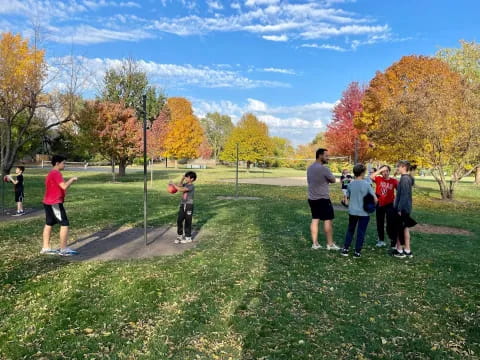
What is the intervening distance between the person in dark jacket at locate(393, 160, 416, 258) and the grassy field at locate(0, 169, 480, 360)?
0.52m

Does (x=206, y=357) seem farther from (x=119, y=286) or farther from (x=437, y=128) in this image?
(x=437, y=128)

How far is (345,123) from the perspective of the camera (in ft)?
120

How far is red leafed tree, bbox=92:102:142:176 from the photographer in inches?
1074

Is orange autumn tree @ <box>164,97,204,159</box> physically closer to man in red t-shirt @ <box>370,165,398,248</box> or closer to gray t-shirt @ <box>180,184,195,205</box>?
gray t-shirt @ <box>180,184,195,205</box>

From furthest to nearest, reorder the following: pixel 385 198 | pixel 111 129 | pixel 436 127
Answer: pixel 111 129
pixel 436 127
pixel 385 198

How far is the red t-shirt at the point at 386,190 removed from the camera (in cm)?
806

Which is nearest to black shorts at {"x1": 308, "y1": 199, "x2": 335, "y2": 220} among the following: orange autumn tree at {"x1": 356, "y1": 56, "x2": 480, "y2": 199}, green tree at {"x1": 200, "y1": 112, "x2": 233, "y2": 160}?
orange autumn tree at {"x1": 356, "y1": 56, "x2": 480, "y2": 199}

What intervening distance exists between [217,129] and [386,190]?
94216 millimetres

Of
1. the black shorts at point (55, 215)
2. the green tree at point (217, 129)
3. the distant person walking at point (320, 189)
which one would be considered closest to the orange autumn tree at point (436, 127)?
the distant person walking at point (320, 189)

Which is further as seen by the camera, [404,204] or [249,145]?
[249,145]

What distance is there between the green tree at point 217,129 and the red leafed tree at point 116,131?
6560 centimetres

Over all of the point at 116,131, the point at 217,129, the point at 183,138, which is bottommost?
the point at 116,131

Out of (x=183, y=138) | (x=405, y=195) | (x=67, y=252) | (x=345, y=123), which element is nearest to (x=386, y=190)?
(x=405, y=195)

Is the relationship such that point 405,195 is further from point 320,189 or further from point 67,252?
point 67,252
